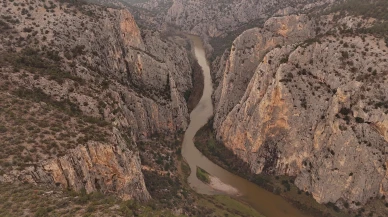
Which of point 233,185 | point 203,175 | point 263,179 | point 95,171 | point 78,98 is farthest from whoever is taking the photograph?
point 203,175

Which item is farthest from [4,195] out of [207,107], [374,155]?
[207,107]

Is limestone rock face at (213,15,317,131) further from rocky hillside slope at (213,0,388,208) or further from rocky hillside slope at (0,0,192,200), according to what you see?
rocky hillside slope at (0,0,192,200)

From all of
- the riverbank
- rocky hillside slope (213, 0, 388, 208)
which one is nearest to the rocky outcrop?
the riverbank

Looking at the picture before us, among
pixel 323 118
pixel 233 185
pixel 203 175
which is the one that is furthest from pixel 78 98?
pixel 323 118

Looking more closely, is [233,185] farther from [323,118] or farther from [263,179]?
[323,118]

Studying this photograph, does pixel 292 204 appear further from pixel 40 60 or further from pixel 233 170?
pixel 40 60

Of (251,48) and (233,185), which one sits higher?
(251,48)
